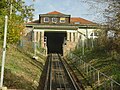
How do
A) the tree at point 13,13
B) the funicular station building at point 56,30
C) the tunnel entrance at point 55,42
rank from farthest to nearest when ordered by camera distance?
the tunnel entrance at point 55,42 → the funicular station building at point 56,30 → the tree at point 13,13

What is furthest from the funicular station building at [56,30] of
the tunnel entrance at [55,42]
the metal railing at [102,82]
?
the metal railing at [102,82]

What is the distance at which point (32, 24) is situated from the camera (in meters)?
63.1

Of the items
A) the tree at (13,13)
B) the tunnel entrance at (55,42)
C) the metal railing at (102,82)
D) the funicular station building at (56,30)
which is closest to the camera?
the tree at (13,13)

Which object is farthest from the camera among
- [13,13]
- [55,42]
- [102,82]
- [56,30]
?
[55,42]

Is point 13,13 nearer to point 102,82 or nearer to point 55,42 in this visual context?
point 102,82

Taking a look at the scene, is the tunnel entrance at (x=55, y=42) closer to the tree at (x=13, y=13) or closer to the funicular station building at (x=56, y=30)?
the funicular station building at (x=56, y=30)

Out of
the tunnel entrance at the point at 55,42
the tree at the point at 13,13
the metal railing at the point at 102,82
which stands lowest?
the tunnel entrance at the point at 55,42

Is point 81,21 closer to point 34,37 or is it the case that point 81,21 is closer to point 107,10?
point 34,37

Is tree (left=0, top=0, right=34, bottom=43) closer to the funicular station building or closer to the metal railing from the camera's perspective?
the metal railing

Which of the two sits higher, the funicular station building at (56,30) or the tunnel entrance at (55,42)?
the funicular station building at (56,30)

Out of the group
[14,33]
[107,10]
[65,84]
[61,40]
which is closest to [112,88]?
[107,10]

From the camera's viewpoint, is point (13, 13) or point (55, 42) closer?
point (13, 13)

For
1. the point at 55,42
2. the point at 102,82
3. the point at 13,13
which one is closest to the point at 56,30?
the point at 55,42

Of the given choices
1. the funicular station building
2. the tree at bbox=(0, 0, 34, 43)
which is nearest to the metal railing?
the tree at bbox=(0, 0, 34, 43)
